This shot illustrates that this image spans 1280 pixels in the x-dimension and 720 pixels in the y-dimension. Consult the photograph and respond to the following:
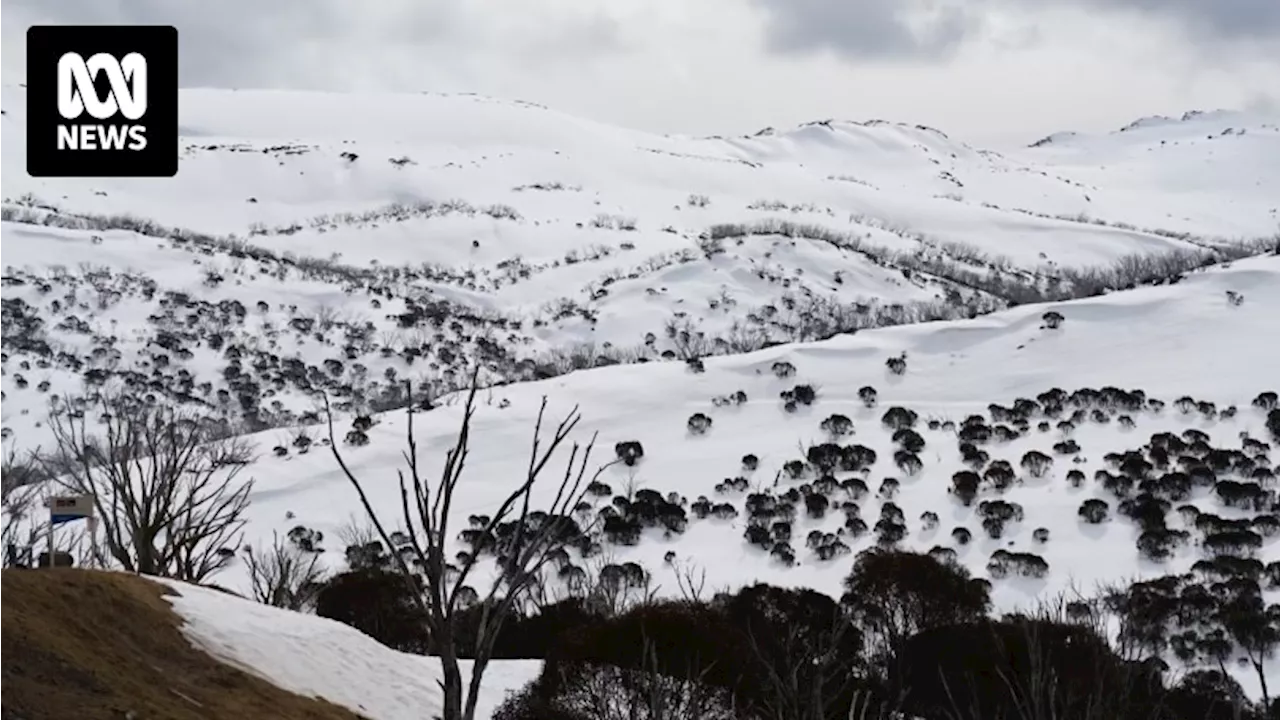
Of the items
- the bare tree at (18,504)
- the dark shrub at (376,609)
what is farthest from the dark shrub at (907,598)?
the bare tree at (18,504)

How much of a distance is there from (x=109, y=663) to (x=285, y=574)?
15952mm

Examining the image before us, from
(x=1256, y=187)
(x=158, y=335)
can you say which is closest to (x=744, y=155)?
(x=1256, y=187)

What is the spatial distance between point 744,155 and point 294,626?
157 metres

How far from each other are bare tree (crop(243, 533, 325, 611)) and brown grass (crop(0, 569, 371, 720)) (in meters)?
12.8

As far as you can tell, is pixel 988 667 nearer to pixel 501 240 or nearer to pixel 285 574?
pixel 285 574

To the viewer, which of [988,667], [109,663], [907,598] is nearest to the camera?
[109,663]

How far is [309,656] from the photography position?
18.5m

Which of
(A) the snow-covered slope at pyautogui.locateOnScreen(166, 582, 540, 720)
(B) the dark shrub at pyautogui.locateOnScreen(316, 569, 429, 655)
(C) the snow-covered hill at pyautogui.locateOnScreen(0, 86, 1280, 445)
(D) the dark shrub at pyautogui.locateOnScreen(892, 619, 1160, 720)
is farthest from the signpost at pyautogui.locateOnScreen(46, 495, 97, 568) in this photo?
(C) the snow-covered hill at pyautogui.locateOnScreen(0, 86, 1280, 445)

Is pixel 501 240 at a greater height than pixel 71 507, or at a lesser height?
greater

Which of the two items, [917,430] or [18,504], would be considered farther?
[917,430]

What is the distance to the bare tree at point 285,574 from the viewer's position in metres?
30.9

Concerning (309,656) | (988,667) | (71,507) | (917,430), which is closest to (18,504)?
(309,656)

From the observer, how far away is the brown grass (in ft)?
39.3

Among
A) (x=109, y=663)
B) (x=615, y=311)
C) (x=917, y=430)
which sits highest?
(x=615, y=311)
